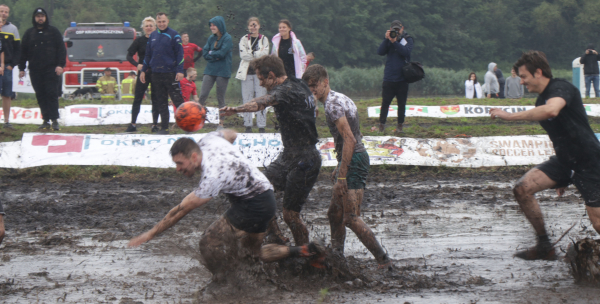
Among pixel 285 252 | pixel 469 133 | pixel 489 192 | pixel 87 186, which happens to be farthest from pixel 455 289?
pixel 469 133

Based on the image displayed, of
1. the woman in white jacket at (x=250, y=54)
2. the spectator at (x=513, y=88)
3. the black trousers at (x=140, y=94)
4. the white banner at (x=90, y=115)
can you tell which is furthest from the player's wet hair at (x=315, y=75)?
the spectator at (x=513, y=88)

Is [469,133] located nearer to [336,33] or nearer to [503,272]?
[503,272]

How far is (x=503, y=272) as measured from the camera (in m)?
5.15

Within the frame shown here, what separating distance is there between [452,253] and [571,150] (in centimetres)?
152

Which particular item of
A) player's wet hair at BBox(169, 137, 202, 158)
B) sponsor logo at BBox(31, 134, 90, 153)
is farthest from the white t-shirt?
sponsor logo at BBox(31, 134, 90, 153)

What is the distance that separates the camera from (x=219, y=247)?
472 cm

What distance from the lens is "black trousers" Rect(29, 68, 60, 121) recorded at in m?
11.2

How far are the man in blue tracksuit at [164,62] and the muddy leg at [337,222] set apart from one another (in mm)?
6006

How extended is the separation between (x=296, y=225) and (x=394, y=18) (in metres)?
53.6

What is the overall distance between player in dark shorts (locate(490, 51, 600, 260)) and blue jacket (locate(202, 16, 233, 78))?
7138 mm

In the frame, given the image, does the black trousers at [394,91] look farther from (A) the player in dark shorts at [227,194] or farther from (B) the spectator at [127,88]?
(B) the spectator at [127,88]

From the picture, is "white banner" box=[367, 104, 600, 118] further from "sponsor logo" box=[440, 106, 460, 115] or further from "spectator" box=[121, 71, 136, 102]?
"spectator" box=[121, 71, 136, 102]

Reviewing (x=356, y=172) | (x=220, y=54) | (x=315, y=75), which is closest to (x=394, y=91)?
(x=220, y=54)

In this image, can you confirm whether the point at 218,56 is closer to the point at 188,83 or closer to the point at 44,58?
the point at 188,83
